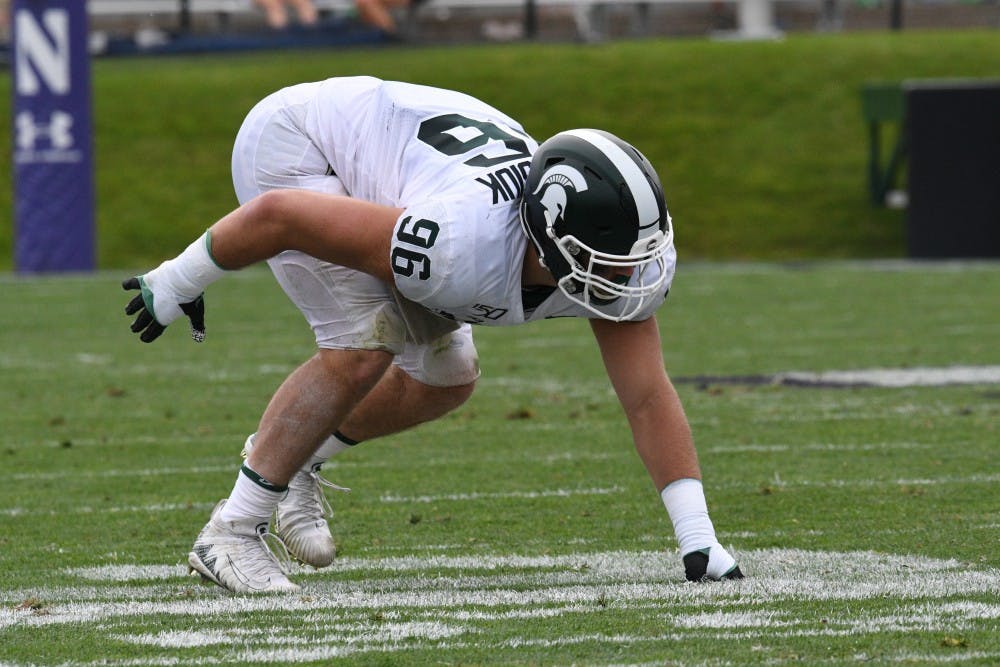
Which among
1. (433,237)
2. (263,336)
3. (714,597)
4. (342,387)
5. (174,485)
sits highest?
(433,237)

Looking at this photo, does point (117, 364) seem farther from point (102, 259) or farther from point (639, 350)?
point (102, 259)

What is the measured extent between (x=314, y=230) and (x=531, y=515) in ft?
5.06

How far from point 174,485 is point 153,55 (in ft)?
73.6

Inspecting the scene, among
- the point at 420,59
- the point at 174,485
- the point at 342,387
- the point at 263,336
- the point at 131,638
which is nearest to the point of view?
the point at 131,638

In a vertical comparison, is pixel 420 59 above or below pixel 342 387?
below

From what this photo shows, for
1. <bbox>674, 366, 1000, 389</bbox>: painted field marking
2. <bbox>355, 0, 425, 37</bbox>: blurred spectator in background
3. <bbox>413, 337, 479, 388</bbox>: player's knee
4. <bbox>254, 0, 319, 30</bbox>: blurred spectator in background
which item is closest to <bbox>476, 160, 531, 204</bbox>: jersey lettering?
<bbox>413, 337, 479, 388</bbox>: player's knee

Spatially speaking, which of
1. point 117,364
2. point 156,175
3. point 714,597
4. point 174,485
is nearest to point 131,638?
point 714,597

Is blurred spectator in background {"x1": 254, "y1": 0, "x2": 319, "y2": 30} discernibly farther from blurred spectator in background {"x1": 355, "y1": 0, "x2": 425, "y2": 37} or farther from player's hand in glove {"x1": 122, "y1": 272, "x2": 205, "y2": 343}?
player's hand in glove {"x1": 122, "y1": 272, "x2": 205, "y2": 343}

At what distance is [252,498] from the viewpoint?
452 centimetres

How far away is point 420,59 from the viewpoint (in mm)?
26156

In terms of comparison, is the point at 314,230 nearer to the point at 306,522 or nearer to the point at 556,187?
the point at 556,187

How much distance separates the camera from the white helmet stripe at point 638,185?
422cm

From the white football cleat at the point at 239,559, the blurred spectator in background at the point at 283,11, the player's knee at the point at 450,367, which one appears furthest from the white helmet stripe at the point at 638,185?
the blurred spectator in background at the point at 283,11

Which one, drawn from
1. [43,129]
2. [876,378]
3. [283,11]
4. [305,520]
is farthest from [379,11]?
[305,520]
